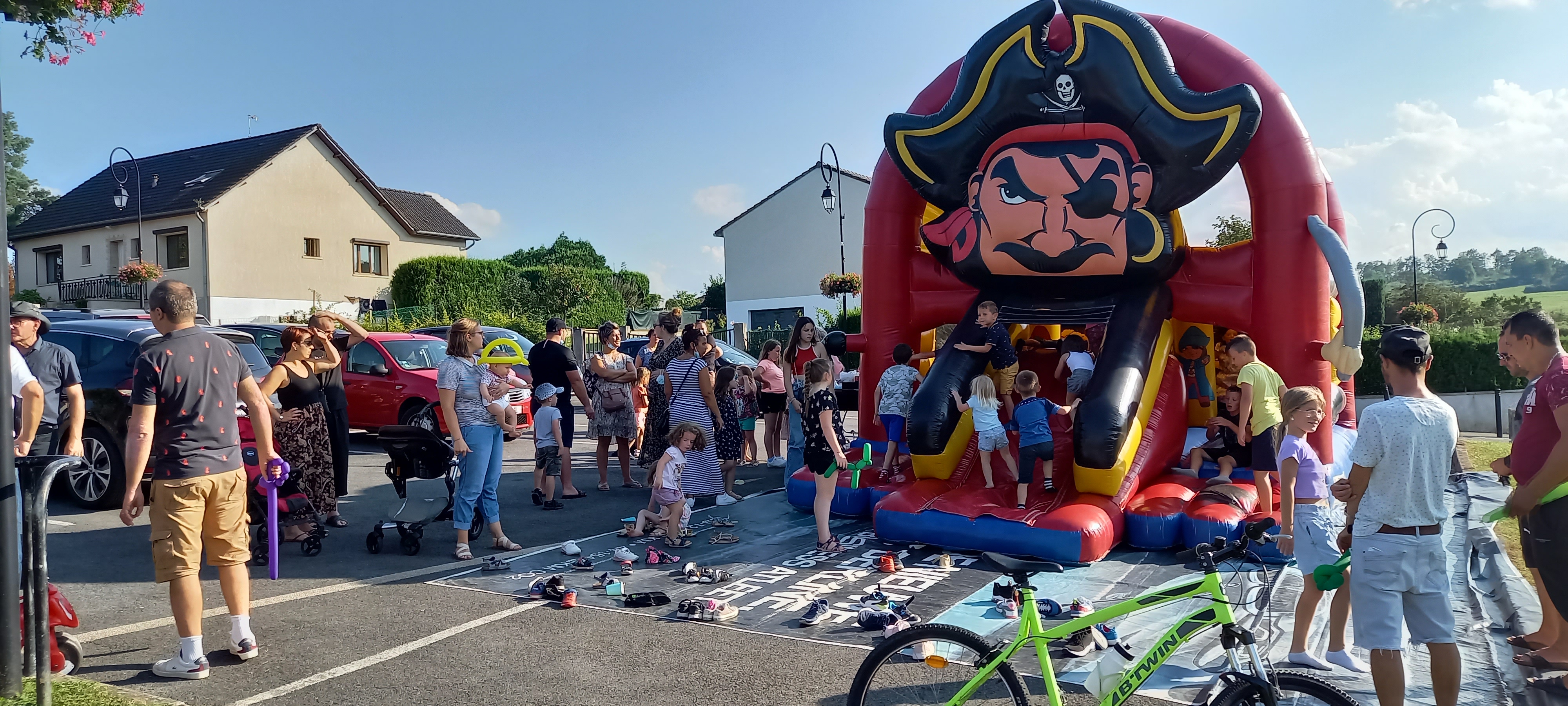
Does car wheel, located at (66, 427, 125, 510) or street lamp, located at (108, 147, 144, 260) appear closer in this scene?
car wheel, located at (66, 427, 125, 510)

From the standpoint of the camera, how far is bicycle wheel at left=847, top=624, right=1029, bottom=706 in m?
3.35

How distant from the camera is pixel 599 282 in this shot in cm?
3809

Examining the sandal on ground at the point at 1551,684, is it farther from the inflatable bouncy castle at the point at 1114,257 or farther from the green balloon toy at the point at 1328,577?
the inflatable bouncy castle at the point at 1114,257

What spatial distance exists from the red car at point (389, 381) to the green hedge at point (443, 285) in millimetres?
18615

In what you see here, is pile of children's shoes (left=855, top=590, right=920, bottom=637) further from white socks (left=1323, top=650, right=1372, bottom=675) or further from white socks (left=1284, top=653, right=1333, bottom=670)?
white socks (left=1323, top=650, right=1372, bottom=675)

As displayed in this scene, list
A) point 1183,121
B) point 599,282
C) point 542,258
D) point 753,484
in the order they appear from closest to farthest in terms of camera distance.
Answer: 1. point 1183,121
2. point 753,484
3. point 599,282
4. point 542,258

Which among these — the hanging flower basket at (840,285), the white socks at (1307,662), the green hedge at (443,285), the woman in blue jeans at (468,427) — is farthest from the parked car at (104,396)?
the green hedge at (443,285)

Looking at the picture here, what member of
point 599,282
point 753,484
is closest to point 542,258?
point 599,282

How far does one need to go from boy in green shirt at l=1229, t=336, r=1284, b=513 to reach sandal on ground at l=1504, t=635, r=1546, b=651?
1.80 m

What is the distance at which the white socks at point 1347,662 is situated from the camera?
4.57 m

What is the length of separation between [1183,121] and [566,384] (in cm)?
586

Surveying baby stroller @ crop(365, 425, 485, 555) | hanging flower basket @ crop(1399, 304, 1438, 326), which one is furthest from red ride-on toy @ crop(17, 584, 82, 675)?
hanging flower basket @ crop(1399, 304, 1438, 326)

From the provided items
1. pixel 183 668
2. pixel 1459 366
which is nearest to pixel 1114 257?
pixel 183 668

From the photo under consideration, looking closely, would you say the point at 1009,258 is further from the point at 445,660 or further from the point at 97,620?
the point at 97,620
